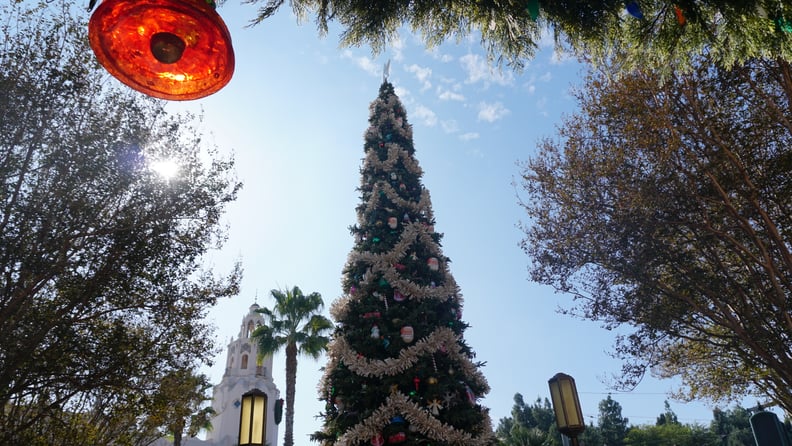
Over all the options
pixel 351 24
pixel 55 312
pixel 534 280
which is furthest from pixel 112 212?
pixel 534 280

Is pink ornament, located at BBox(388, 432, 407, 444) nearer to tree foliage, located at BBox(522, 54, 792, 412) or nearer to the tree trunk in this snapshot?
tree foliage, located at BBox(522, 54, 792, 412)

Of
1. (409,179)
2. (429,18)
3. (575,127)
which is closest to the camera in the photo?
(429,18)

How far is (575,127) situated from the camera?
12492 millimetres

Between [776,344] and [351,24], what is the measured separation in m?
11.8

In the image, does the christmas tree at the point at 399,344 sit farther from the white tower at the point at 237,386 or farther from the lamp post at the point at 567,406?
the white tower at the point at 237,386

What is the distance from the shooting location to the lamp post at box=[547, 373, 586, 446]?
5727mm

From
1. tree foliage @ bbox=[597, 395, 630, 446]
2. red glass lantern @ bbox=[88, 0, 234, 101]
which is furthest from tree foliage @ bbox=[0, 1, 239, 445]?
tree foliage @ bbox=[597, 395, 630, 446]

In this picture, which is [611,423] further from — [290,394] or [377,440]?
[377,440]

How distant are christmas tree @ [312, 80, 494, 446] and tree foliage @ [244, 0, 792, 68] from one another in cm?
553

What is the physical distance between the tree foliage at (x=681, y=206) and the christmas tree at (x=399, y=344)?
166 inches

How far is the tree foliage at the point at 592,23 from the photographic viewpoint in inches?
145

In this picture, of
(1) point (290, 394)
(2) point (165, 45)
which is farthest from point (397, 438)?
(1) point (290, 394)

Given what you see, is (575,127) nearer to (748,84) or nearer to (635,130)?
(635,130)

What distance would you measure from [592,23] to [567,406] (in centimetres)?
438
